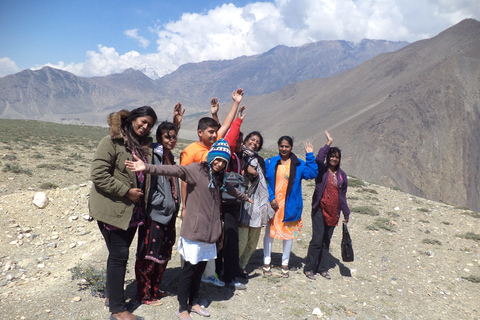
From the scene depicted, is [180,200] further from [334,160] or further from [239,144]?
[334,160]

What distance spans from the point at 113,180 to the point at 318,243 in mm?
2992

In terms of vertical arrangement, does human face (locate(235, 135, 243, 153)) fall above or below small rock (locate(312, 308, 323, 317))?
above

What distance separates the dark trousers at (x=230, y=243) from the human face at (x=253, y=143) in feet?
2.50

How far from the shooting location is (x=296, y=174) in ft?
13.5

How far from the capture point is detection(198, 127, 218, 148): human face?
315cm

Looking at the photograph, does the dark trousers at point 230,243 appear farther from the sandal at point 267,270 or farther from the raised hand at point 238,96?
the raised hand at point 238,96

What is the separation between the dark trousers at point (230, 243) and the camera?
3.61 metres

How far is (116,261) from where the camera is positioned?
2885mm

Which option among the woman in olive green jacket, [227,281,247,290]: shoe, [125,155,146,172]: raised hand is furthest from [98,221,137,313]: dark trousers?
[227,281,247,290]: shoe

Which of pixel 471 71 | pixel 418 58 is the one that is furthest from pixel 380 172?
pixel 418 58

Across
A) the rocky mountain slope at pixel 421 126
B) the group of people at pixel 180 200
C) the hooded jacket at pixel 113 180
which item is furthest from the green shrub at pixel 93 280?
the rocky mountain slope at pixel 421 126

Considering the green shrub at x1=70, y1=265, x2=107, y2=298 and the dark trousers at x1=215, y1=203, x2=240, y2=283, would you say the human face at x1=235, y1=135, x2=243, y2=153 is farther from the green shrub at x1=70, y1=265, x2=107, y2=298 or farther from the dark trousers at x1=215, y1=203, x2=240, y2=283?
the green shrub at x1=70, y1=265, x2=107, y2=298

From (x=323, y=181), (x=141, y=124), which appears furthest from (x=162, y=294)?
→ (x=323, y=181)

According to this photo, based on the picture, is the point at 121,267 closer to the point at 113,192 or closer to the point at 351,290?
the point at 113,192
